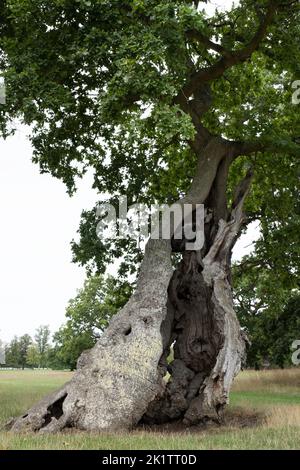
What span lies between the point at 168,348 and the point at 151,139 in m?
9.34

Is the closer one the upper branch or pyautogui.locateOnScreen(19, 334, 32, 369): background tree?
the upper branch

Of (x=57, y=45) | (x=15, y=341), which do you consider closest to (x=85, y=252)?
(x=57, y=45)

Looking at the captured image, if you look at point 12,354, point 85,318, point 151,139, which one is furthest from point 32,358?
point 151,139

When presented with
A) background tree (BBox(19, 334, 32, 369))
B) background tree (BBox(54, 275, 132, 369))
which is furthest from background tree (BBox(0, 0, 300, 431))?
background tree (BBox(19, 334, 32, 369))

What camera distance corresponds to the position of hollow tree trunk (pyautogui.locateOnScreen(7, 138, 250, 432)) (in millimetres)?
11305

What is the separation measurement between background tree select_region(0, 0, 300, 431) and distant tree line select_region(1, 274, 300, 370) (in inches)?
107

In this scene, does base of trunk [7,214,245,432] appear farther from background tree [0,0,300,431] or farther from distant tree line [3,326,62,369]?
distant tree line [3,326,62,369]

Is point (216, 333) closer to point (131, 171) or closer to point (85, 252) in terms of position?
point (85, 252)

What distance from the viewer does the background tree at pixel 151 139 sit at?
37.6 feet

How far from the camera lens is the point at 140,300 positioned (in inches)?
521

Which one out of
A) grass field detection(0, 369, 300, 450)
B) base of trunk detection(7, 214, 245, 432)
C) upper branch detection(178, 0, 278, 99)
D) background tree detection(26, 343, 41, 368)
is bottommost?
background tree detection(26, 343, 41, 368)

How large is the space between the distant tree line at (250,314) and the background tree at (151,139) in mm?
2717

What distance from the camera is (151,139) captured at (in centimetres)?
2083

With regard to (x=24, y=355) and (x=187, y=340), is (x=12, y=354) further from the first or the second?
(x=187, y=340)
